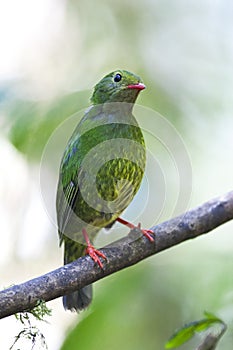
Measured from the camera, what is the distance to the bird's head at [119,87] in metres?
3.93

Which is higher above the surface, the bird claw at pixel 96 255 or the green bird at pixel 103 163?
the green bird at pixel 103 163

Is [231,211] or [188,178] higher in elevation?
[188,178]

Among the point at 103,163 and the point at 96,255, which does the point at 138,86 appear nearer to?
the point at 103,163

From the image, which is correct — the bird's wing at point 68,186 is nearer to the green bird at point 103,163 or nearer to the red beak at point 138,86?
the green bird at point 103,163

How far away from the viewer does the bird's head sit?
3930 millimetres

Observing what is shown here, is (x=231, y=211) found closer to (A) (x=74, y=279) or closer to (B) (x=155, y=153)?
(A) (x=74, y=279)

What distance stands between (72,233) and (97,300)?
533 mm

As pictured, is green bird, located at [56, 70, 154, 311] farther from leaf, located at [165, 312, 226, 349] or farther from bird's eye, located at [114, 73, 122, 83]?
leaf, located at [165, 312, 226, 349]

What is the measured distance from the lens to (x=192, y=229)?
3609mm

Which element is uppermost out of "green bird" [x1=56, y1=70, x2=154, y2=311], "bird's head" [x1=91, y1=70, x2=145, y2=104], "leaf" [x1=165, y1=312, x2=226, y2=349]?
"bird's head" [x1=91, y1=70, x2=145, y2=104]

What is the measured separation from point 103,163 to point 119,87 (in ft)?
1.45

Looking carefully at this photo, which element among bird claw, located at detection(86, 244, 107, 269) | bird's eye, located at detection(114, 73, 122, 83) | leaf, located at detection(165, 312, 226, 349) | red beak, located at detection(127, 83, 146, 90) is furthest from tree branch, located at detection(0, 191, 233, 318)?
bird's eye, located at detection(114, 73, 122, 83)

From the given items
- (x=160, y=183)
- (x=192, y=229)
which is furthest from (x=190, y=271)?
(x=192, y=229)

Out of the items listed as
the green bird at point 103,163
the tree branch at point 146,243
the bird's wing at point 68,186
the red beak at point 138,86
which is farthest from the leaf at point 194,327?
the red beak at point 138,86
